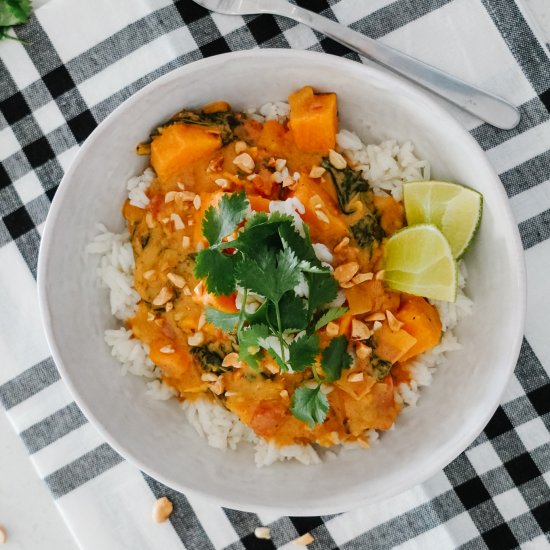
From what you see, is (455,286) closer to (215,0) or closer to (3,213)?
(215,0)

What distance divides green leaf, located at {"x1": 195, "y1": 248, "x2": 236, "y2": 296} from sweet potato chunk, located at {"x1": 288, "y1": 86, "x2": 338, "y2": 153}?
507 mm

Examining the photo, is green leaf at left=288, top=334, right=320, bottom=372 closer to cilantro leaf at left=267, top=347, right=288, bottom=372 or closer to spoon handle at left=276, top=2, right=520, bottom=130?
cilantro leaf at left=267, top=347, right=288, bottom=372

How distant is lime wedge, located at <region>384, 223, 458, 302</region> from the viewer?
2.14 m

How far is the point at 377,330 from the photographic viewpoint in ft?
7.15

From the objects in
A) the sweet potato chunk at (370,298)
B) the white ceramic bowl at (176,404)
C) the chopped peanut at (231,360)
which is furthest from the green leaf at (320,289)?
the white ceramic bowl at (176,404)

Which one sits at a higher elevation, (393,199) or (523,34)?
(523,34)

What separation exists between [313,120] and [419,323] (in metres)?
0.74

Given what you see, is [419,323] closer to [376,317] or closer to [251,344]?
[376,317]

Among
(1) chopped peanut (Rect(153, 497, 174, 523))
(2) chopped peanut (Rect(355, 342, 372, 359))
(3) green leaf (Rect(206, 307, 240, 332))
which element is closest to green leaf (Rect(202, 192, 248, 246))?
(3) green leaf (Rect(206, 307, 240, 332))

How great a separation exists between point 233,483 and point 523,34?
190 cm

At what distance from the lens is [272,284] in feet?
6.55

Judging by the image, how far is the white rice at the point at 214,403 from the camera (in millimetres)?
2312

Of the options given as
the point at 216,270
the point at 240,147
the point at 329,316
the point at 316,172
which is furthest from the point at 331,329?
the point at 240,147

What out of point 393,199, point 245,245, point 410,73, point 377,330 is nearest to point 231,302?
point 245,245
